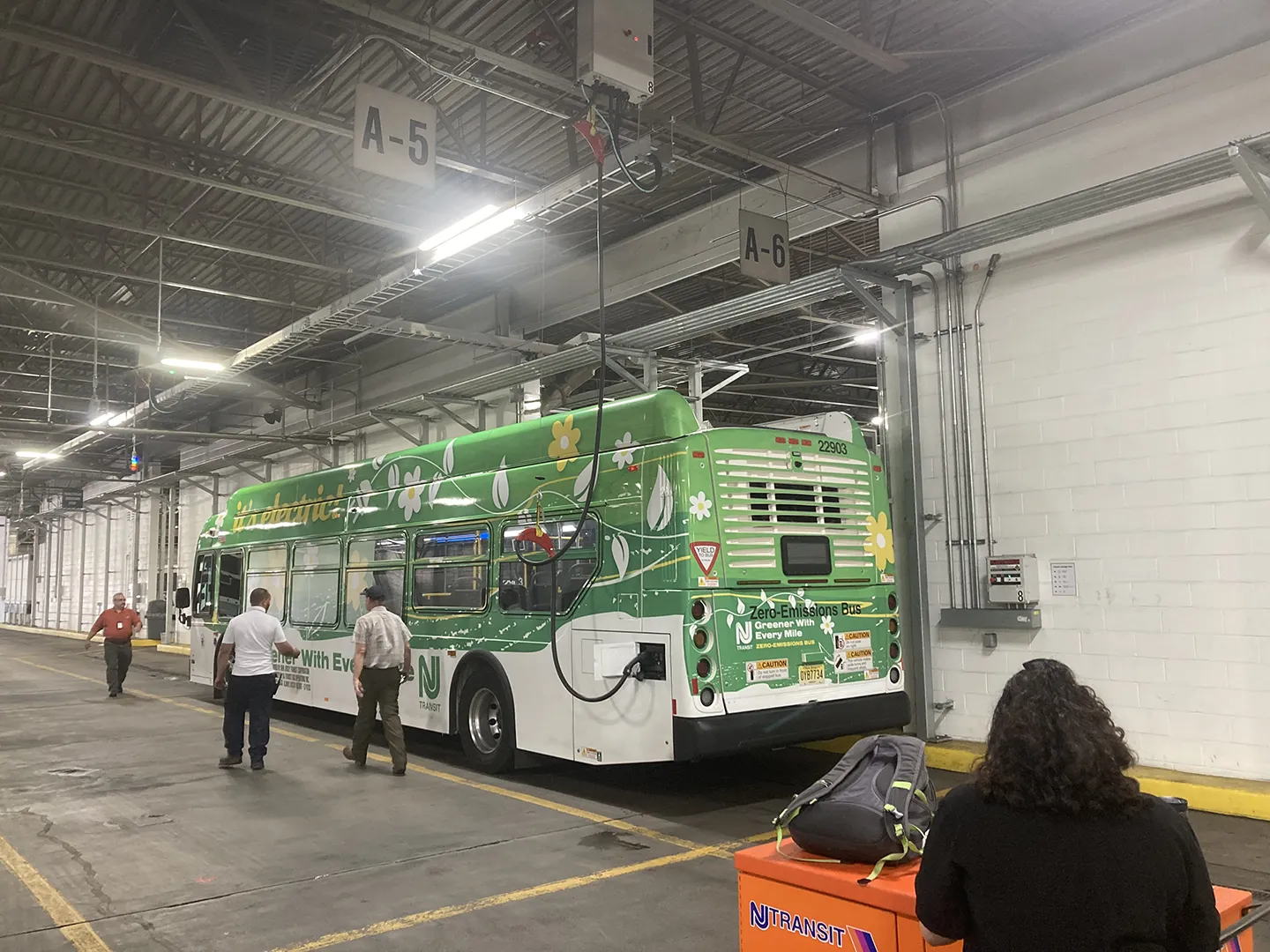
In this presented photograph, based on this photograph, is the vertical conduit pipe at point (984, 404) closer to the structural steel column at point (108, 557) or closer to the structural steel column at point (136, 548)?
the structural steel column at point (136, 548)

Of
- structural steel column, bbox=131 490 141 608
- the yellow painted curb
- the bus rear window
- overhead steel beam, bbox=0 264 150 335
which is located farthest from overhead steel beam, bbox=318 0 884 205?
the yellow painted curb

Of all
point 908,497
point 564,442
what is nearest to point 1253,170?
point 908,497

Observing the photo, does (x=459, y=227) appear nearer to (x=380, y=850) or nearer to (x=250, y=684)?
(x=250, y=684)

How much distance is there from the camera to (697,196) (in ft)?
41.0

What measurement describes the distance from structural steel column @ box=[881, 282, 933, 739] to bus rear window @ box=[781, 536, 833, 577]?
1.94 meters

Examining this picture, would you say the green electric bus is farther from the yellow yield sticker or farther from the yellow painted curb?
the yellow painted curb

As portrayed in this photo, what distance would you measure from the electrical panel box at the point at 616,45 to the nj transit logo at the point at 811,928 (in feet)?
17.0

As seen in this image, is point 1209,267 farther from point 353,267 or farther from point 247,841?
point 353,267

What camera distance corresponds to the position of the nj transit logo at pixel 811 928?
290cm

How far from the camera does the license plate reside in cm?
740

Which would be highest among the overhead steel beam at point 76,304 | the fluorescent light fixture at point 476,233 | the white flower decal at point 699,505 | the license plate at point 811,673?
the overhead steel beam at point 76,304

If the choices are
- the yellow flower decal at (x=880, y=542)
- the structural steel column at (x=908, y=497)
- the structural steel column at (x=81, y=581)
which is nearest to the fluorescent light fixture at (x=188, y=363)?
the structural steel column at (x=908, y=497)

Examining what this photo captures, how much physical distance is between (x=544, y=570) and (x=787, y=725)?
7.99ft

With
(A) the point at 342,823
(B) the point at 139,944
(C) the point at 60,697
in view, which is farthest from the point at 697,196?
(C) the point at 60,697
